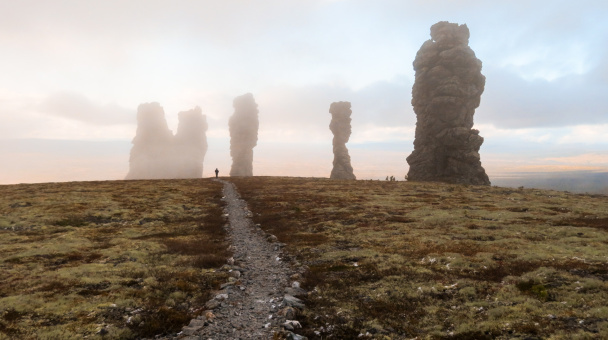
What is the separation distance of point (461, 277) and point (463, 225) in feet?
53.1

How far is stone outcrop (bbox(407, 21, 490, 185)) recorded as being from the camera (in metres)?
96.3

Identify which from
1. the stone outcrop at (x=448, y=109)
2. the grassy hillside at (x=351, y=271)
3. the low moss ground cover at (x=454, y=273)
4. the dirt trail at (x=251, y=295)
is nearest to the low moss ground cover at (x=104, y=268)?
the grassy hillside at (x=351, y=271)

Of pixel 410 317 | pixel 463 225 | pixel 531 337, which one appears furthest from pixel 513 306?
pixel 463 225

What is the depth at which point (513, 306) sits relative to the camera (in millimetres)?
13461

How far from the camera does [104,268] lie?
21.2 m

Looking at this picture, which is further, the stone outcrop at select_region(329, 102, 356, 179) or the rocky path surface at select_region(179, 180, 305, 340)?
the stone outcrop at select_region(329, 102, 356, 179)

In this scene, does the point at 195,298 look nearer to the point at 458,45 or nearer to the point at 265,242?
the point at 265,242

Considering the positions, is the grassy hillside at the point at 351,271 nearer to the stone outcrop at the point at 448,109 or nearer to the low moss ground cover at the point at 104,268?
the low moss ground cover at the point at 104,268

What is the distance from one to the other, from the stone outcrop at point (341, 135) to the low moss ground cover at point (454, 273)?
13506cm

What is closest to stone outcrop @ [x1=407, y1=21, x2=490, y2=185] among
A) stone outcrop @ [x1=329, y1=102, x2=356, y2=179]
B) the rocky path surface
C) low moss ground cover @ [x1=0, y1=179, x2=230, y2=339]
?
stone outcrop @ [x1=329, y1=102, x2=356, y2=179]

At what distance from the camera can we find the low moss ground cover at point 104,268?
13914 millimetres

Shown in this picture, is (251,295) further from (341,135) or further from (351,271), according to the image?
(341,135)

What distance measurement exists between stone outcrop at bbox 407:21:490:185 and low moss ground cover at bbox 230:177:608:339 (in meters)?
58.9

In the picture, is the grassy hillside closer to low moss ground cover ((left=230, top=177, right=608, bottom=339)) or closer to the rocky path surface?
low moss ground cover ((left=230, top=177, right=608, bottom=339))
